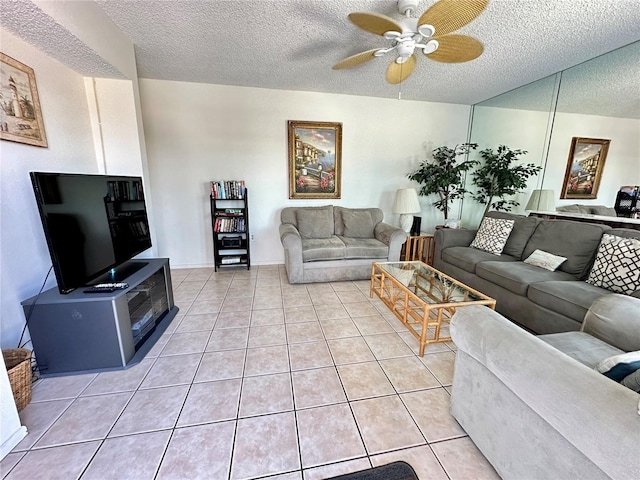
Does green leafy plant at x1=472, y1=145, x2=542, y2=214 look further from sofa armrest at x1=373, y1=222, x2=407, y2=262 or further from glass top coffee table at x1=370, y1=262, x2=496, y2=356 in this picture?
glass top coffee table at x1=370, y1=262, x2=496, y2=356

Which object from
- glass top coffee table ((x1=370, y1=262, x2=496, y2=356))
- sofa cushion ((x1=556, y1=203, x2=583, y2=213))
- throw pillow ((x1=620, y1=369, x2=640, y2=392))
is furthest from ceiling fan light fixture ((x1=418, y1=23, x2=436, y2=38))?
sofa cushion ((x1=556, y1=203, x2=583, y2=213))

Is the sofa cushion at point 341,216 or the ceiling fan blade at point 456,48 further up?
the ceiling fan blade at point 456,48

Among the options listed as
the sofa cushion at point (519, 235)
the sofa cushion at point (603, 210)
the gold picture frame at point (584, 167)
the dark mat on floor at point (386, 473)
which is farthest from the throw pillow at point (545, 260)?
the dark mat on floor at point (386, 473)

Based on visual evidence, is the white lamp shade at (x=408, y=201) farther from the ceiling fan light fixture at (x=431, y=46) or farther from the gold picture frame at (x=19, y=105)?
the gold picture frame at (x=19, y=105)

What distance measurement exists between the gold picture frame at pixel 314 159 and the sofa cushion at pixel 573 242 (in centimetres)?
255

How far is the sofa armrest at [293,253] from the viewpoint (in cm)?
309

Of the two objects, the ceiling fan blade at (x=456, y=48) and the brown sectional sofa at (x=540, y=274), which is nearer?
the ceiling fan blade at (x=456, y=48)

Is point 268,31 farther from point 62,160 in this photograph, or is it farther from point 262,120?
point 62,160

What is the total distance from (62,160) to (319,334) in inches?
98.3

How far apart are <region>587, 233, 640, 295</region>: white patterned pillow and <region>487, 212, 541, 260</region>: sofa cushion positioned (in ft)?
2.15

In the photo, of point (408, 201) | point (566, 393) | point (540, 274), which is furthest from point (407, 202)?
point (566, 393)

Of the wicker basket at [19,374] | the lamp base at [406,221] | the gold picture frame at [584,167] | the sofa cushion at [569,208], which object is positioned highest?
the gold picture frame at [584,167]

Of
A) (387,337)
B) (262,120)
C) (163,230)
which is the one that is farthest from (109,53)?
(387,337)

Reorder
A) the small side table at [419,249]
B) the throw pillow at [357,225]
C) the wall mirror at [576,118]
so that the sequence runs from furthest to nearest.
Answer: the small side table at [419,249], the throw pillow at [357,225], the wall mirror at [576,118]
